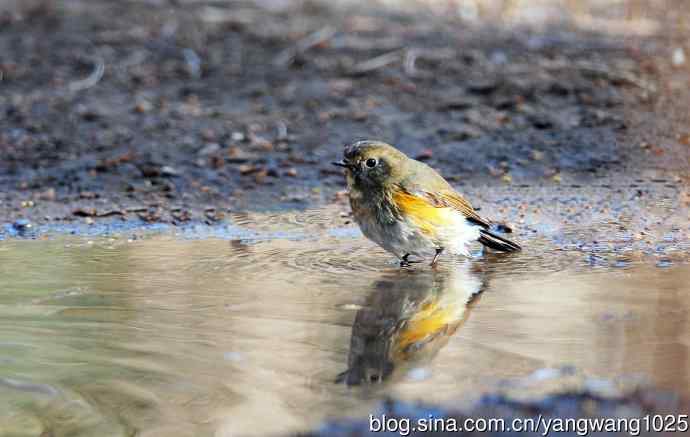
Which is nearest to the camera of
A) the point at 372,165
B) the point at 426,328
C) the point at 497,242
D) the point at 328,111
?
the point at 426,328

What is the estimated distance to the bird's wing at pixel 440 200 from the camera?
6.45 metres

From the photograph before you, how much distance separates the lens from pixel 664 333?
473 centimetres

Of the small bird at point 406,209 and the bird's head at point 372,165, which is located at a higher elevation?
the bird's head at point 372,165

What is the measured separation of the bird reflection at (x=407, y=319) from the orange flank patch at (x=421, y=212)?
0.26 metres

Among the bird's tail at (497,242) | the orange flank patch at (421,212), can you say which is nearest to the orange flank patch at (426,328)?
the orange flank patch at (421,212)

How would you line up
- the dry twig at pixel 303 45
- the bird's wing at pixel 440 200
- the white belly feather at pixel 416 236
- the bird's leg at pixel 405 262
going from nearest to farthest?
the white belly feather at pixel 416 236, the bird's wing at pixel 440 200, the bird's leg at pixel 405 262, the dry twig at pixel 303 45

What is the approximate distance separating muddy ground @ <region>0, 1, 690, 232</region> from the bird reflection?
1807 millimetres

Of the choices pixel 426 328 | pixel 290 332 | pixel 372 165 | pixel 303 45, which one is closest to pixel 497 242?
pixel 372 165

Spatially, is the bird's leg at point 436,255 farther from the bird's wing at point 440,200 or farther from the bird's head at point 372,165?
the bird's head at point 372,165

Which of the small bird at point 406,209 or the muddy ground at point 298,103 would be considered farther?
the muddy ground at point 298,103

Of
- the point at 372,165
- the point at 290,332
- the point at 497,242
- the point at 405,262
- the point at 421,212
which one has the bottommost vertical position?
the point at 405,262

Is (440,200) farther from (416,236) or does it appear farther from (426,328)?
(426,328)

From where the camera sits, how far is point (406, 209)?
21.0 feet

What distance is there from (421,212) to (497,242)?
0.60m
